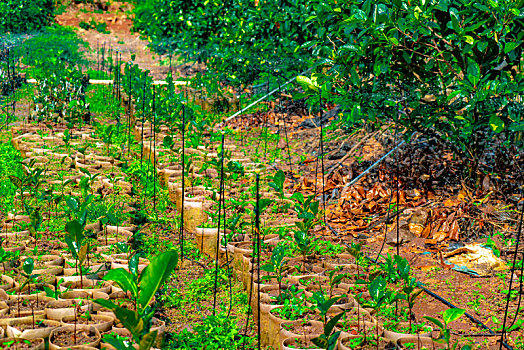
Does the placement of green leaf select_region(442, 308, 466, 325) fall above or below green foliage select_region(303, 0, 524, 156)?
below

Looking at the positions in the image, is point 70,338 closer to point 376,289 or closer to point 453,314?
point 376,289

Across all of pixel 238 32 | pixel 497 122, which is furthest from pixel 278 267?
pixel 238 32

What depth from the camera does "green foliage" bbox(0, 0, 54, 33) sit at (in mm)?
12891

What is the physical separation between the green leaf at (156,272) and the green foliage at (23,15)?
1223 cm

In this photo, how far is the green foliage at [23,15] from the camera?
42.3 feet

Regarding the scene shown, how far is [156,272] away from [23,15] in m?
12.9

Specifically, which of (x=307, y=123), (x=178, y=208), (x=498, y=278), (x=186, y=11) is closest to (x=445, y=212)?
(x=498, y=278)

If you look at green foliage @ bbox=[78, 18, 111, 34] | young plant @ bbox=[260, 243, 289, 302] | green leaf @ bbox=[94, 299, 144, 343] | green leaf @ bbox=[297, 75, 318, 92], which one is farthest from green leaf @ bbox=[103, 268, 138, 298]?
green foliage @ bbox=[78, 18, 111, 34]

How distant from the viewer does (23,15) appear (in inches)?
527

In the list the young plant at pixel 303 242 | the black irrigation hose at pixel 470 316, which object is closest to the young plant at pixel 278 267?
the young plant at pixel 303 242

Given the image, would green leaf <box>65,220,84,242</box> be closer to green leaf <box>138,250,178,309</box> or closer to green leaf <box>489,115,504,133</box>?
green leaf <box>138,250,178,309</box>

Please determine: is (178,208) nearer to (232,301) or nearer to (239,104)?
(232,301)

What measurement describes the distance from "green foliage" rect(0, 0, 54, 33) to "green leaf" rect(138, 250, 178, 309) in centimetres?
1223

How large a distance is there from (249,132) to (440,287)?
4.07m
